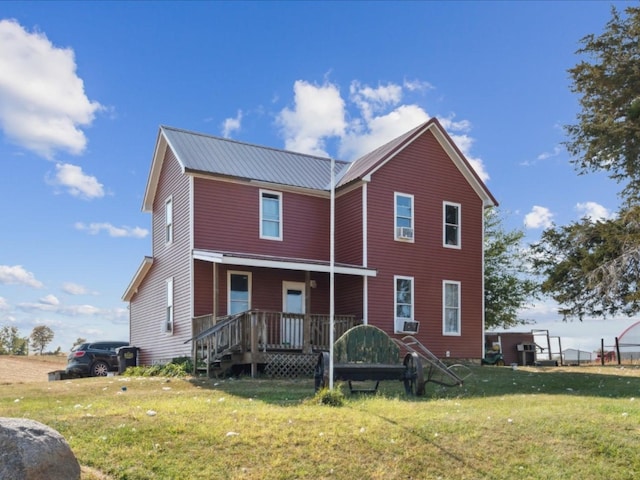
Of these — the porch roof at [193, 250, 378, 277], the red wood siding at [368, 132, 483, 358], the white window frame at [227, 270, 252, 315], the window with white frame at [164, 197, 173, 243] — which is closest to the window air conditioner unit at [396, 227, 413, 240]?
the red wood siding at [368, 132, 483, 358]

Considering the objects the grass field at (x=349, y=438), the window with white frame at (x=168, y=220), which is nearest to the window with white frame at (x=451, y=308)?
the window with white frame at (x=168, y=220)

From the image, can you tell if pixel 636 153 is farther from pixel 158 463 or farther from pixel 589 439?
pixel 158 463

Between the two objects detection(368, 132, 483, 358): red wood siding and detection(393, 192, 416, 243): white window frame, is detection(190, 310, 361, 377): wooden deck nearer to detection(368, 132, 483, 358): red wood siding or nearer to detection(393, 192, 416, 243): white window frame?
detection(368, 132, 483, 358): red wood siding

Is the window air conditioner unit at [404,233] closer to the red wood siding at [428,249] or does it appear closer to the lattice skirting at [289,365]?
the red wood siding at [428,249]

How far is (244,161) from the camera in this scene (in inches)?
856

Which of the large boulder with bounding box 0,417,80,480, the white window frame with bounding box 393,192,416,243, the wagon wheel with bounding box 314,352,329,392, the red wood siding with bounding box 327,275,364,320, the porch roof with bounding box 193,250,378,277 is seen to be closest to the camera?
the large boulder with bounding box 0,417,80,480

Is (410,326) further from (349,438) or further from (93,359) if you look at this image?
(349,438)

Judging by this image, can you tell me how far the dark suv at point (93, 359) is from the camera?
71.9ft

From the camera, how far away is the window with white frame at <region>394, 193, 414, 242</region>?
2122 cm

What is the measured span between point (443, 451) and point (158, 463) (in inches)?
133

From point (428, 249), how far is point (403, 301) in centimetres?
208

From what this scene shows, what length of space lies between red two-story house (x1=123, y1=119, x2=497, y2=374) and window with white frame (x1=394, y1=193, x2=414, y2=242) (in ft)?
0.15

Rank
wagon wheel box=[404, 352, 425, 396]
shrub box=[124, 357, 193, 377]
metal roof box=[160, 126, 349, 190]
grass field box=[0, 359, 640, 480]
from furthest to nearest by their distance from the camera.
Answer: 1. metal roof box=[160, 126, 349, 190]
2. shrub box=[124, 357, 193, 377]
3. wagon wheel box=[404, 352, 425, 396]
4. grass field box=[0, 359, 640, 480]

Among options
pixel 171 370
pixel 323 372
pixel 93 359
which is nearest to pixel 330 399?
pixel 323 372
